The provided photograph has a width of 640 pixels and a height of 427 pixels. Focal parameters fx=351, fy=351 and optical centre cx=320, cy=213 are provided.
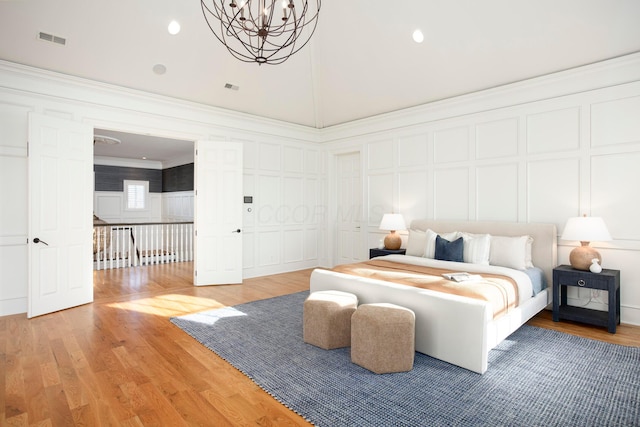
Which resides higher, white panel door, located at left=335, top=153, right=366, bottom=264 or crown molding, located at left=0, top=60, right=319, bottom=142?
crown molding, located at left=0, top=60, right=319, bottom=142

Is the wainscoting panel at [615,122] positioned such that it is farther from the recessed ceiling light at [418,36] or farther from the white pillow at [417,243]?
the white pillow at [417,243]

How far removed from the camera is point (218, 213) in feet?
19.1

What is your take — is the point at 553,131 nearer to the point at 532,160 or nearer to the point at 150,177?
the point at 532,160

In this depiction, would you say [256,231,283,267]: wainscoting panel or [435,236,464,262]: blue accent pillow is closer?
[435,236,464,262]: blue accent pillow

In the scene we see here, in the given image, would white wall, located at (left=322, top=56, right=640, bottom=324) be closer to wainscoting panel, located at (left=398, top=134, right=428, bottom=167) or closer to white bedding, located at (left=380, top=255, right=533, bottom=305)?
wainscoting panel, located at (left=398, top=134, right=428, bottom=167)

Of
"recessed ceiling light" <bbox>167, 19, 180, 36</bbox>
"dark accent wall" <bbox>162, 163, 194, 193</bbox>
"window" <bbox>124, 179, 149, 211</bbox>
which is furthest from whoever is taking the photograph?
"window" <bbox>124, 179, 149, 211</bbox>

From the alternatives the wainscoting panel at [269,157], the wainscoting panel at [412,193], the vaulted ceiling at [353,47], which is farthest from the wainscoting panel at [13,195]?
the wainscoting panel at [412,193]

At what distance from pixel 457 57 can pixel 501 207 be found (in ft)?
6.92

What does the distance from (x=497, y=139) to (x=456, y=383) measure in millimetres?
3576

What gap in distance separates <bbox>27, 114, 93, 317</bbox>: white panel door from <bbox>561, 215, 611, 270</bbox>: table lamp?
5893 millimetres

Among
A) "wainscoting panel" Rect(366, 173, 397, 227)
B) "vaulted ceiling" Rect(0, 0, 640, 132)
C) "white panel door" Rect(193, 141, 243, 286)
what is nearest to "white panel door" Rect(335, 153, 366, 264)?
"wainscoting panel" Rect(366, 173, 397, 227)

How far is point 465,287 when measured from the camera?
123 inches

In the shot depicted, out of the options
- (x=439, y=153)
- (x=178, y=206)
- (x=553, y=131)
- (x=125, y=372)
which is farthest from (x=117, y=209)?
(x=553, y=131)

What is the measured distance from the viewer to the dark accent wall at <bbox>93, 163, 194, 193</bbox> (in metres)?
10.8
